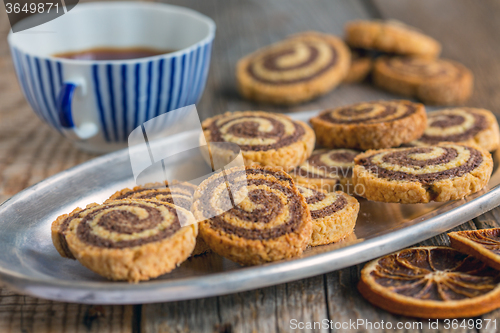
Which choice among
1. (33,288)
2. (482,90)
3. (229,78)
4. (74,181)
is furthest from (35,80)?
(482,90)

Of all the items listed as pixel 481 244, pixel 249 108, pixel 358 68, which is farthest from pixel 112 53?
pixel 481 244

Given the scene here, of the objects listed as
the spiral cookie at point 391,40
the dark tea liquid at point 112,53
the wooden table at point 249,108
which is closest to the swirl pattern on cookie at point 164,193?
the wooden table at point 249,108

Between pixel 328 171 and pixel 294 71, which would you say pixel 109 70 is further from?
pixel 294 71

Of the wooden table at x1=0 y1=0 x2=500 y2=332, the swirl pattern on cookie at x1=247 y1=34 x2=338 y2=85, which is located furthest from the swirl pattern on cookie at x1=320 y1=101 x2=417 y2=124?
the swirl pattern on cookie at x1=247 y1=34 x2=338 y2=85

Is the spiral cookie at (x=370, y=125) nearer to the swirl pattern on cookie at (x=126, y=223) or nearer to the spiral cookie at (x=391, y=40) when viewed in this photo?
the swirl pattern on cookie at (x=126, y=223)

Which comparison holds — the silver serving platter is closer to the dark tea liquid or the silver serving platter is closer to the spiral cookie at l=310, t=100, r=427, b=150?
the spiral cookie at l=310, t=100, r=427, b=150

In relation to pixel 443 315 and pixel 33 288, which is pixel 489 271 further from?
pixel 33 288
